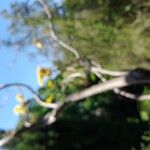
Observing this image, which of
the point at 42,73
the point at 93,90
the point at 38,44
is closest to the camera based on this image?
the point at 93,90

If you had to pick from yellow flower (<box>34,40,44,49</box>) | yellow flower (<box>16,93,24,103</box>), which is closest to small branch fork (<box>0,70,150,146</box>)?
yellow flower (<box>16,93,24,103</box>)

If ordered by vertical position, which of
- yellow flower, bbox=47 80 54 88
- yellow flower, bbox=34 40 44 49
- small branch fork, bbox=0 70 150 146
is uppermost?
small branch fork, bbox=0 70 150 146

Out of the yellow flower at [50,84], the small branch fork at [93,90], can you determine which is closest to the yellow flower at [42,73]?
the yellow flower at [50,84]

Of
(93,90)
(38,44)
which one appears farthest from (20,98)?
(38,44)

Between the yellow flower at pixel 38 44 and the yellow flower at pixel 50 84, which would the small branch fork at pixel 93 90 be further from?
the yellow flower at pixel 38 44

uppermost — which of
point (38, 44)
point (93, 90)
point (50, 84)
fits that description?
point (93, 90)

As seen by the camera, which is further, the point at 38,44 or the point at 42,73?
the point at 38,44

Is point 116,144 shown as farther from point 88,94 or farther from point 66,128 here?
point 88,94

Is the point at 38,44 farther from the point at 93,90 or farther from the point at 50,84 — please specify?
the point at 93,90

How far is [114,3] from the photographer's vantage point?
1811 cm

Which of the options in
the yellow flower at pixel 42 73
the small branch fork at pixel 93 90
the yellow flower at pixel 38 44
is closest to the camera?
the small branch fork at pixel 93 90

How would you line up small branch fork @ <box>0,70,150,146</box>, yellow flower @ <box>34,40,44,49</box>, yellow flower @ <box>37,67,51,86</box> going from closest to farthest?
small branch fork @ <box>0,70,150,146</box>
yellow flower @ <box>37,67,51,86</box>
yellow flower @ <box>34,40,44,49</box>

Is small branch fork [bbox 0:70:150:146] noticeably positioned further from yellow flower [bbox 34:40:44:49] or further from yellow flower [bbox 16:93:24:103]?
yellow flower [bbox 34:40:44:49]

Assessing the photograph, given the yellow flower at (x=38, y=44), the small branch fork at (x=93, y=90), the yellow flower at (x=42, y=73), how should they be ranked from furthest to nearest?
the yellow flower at (x=38, y=44) → the yellow flower at (x=42, y=73) → the small branch fork at (x=93, y=90)
